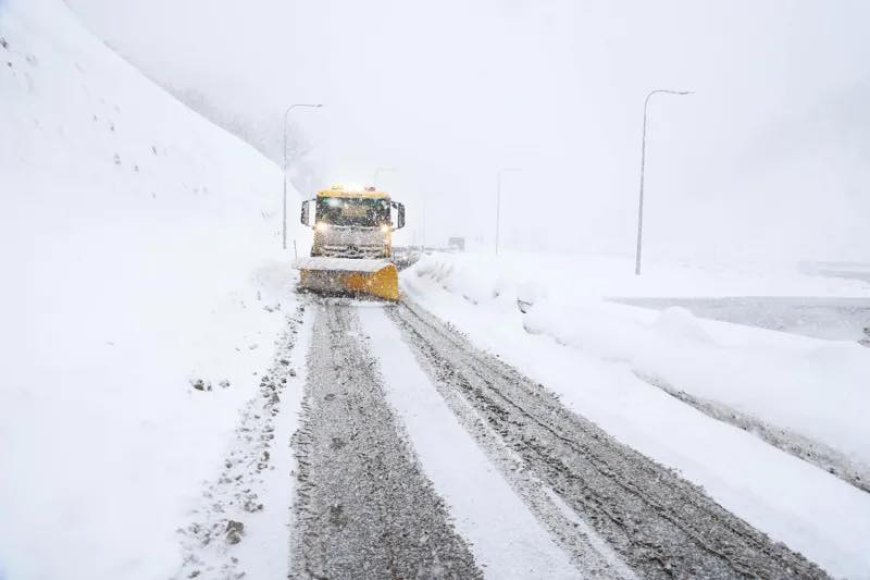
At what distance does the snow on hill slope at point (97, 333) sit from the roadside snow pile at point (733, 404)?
3927 mm

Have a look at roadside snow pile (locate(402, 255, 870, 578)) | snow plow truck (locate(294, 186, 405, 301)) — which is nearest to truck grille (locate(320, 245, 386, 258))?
snow plow truck (locate(294, 186, 405, 301))

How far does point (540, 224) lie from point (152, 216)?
130581 mm

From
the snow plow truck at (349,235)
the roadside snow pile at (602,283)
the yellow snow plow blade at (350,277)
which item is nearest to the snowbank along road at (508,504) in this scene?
the roadside snow pile at (602,283)

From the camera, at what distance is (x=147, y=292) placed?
8.71m

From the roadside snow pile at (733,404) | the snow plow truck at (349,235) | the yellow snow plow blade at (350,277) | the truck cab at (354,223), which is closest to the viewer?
the roadside snow pile at (733,404)

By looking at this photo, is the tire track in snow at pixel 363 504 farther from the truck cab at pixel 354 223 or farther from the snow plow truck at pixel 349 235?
the truck cab at pixel 354 223

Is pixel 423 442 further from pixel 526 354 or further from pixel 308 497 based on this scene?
pixel 526 354

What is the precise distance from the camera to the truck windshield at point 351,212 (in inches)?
627

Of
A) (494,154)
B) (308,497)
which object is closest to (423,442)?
(308,497)

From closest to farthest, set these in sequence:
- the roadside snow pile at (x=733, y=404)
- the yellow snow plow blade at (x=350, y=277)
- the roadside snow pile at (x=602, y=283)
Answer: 1. the roadside snow pile at (x=733, y=404)
2. the yellow snow plow blade at (x=350, y=277)
3. the roadside snow pile at (x=602, y=283)

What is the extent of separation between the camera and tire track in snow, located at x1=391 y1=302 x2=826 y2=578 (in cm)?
295

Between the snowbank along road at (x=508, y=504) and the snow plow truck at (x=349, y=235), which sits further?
the snow plow truck at (x=349, y=235)

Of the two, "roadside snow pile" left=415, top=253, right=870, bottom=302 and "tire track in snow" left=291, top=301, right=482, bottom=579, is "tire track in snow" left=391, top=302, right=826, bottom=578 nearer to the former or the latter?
"tire track in snow" left=291, top=301, right=482, bottom=579

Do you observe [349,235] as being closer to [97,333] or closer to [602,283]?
[97,333]
